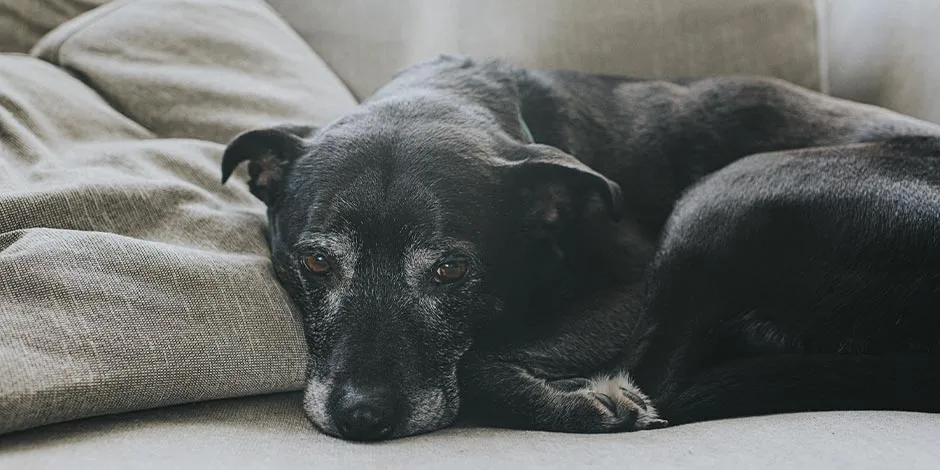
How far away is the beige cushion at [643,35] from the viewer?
299cm

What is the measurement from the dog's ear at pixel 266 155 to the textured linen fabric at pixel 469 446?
66cm

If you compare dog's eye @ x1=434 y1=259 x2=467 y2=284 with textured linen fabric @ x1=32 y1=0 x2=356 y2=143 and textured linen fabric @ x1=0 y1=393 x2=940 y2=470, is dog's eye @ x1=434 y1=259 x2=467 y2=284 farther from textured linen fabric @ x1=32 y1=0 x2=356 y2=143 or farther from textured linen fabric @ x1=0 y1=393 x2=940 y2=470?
textured linen fabric @ x1=32 y1=0 x2=356 y2=143

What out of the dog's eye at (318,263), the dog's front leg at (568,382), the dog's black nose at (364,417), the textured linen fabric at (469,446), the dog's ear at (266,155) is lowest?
the dog's front leg at (568,382)

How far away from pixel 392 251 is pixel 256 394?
0.42m

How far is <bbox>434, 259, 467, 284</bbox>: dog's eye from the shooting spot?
6.26 ft

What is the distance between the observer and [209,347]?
1.63 metres

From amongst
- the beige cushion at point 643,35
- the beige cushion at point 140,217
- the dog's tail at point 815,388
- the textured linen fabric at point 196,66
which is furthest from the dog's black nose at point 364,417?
the beige cushion at point 643,35

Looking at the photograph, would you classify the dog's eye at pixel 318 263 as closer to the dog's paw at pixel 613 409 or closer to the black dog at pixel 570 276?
the black dog at pixel 570 276

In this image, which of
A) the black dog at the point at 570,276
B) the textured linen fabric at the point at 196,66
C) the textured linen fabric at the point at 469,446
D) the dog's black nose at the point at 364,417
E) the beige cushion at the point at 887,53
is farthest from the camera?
the beige cushion at the point at 887,53

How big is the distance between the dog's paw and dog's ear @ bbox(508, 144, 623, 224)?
413 mm

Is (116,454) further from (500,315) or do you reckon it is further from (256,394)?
(500,315)

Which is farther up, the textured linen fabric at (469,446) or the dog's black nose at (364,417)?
the textured linen fabric at (469,446)

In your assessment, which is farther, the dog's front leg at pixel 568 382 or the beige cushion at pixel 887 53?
the beige cushion at pixel 887 53

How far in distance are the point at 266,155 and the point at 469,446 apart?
3.24 ft
